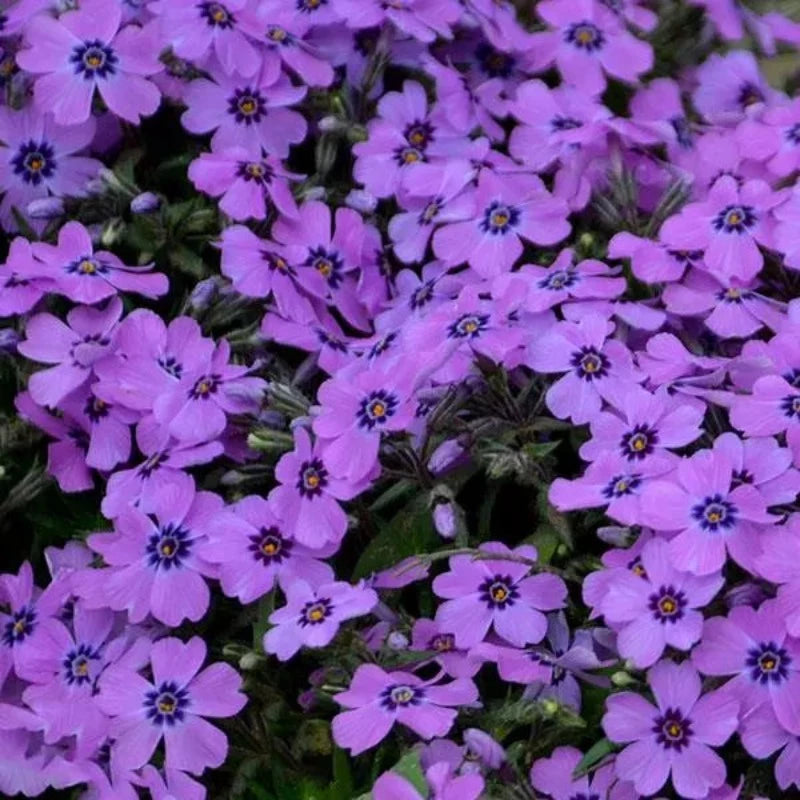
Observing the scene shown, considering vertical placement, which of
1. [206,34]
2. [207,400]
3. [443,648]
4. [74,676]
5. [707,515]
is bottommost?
[74,676]

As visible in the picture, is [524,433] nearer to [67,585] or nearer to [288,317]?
[288,317]

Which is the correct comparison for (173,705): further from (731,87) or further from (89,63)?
(731,87)

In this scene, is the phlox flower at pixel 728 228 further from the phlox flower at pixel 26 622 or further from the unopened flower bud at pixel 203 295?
the phlox flower at pixel 26 622

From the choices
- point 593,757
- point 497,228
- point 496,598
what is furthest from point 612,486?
point 497,228

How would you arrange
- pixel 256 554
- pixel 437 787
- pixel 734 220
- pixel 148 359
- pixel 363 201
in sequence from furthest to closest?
pixel 363 201 → pixel 734 220 → pixel 148 359 → pixel 256 554 → pixel 437 787

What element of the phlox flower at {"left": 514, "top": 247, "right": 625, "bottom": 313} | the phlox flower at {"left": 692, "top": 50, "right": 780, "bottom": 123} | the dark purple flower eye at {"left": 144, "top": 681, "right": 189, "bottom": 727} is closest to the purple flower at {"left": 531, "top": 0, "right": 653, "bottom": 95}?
the phlox flower at {"left": 692, "top": 50, "right": 780, "bottom": 123}

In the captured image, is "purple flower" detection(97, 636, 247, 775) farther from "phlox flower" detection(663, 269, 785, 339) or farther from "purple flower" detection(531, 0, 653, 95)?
"purple flower" detection(531, 0, 653, 95)
